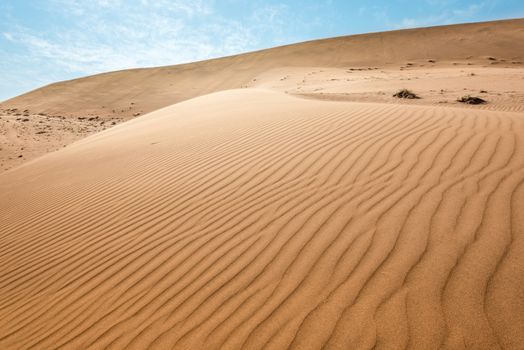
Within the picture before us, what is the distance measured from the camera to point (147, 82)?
37.2m

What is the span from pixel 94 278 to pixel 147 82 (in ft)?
123

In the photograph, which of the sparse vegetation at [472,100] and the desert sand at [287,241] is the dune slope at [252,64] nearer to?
the sparse vegetation at [472,100]

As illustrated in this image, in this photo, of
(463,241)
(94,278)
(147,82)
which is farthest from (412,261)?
(147,82)

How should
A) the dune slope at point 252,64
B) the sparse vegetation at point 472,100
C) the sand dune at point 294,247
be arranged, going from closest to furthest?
1. the sand dune at point 294,247
2. the sparse vegetation at point 472,100
3. the dune slope at point 252,64

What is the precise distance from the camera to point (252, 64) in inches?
1590

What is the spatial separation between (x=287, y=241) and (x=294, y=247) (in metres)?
0.11

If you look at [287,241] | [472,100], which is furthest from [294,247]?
[472,100]

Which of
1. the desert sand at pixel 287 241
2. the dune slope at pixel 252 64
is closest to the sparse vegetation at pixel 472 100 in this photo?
the desert sand at pixel 287 241

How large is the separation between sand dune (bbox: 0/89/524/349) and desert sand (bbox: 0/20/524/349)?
0.01 meters

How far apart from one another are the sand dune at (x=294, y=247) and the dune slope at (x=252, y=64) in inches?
823

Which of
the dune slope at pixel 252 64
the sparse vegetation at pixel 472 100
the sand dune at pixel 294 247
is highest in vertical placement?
the dune slope at pixel 252 64

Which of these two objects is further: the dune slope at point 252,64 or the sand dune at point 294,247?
the dune slope at point 252,64

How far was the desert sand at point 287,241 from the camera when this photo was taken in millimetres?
2023

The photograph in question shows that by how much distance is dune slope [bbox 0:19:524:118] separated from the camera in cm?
2883
